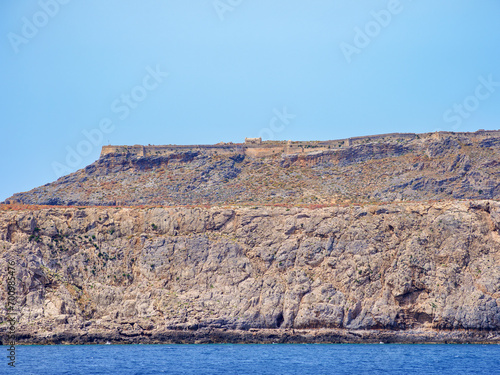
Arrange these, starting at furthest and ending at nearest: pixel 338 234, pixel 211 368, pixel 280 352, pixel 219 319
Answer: pixel 338 234, pixel 219 319, pixel 280 352, pixel 211 368

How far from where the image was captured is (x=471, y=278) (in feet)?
255

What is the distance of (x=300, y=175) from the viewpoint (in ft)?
350

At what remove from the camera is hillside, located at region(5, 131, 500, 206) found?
97.9 meters

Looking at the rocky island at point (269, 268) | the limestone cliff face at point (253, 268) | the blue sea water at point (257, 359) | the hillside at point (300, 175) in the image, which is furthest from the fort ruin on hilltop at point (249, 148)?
the blue sea water at point (257, 359)

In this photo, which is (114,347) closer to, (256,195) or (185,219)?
(185,219)

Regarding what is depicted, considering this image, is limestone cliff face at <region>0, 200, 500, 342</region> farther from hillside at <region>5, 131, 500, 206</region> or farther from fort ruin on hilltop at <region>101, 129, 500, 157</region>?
fort ruin on hilltop at <region>101, 129, 500, 157</region>

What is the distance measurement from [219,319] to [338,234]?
47.7 feet

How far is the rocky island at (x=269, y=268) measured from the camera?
76812mm

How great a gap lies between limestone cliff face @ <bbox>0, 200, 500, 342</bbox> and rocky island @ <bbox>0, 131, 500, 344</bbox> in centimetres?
11

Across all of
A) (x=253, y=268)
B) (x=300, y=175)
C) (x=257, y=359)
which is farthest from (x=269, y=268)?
(x=300, y=175)

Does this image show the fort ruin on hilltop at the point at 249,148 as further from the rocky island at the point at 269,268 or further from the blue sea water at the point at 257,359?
the blue sea water at the point at 257,359

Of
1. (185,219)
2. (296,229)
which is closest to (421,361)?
(296,229)

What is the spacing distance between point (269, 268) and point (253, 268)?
1.53 m

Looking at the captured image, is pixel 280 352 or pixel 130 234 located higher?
pixel 130 234
